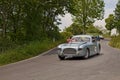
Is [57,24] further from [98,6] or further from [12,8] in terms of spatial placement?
[98,6]

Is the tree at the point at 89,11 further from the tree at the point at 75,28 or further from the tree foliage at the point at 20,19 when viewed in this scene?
the tree foliage at the point at 20,19

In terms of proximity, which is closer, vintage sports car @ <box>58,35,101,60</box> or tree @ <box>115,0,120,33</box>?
vintage sports car @ <box>58,35,101,60</box>

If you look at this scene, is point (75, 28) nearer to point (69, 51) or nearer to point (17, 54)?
point (17, 54)

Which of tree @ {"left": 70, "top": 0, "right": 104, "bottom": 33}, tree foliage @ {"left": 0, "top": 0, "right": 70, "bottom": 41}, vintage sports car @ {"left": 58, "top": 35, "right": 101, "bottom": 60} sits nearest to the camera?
vintage sports car @ {"left": 58, "top": 35, "right": 101, "bottom": 60}

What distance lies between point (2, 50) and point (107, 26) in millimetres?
78024

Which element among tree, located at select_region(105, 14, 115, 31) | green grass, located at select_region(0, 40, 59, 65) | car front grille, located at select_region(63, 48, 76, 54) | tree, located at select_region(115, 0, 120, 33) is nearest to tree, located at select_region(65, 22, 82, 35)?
tree, located at select_region(115, 0, 120, 33)

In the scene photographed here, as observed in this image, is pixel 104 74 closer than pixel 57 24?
Yes

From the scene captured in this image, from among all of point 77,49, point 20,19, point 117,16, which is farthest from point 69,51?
point 117,16

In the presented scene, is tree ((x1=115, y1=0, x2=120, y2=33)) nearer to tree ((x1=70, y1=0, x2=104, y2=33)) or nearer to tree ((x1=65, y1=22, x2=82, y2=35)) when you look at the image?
tree ((x1=70, y1=0, x2=104, y2=33))

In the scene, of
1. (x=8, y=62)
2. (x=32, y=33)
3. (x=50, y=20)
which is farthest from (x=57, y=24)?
(x=8, y=62)

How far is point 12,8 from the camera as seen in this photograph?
1340 inches

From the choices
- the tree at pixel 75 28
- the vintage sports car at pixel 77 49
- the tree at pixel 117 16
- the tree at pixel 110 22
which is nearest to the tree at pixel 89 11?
the tree at pixel 75 28

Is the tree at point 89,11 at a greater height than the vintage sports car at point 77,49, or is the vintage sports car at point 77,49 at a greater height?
the tree at point 89,11

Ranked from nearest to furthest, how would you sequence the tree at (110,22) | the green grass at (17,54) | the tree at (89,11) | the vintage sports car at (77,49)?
the green grass at (17,54) < the vintage sports car at (77,49) < the tree at (89,11) < the tree at (110,22)
